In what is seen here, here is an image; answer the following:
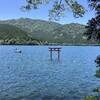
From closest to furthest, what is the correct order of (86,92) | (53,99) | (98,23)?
(98,23)
(53,99)
(86,92)

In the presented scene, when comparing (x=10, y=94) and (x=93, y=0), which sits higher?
(x=93, y=0)

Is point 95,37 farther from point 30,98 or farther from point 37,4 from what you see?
point 30,98

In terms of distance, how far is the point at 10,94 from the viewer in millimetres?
32906

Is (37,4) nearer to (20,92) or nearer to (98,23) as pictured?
(98,23)

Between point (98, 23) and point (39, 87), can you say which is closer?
point (98, 23)

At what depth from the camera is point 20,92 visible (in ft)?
113

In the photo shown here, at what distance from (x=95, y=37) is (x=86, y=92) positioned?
2504cm

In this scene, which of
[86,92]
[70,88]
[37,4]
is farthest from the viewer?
[70,88]

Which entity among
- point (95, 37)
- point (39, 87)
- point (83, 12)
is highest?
point (83, 12)

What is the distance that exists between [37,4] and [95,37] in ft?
10.3

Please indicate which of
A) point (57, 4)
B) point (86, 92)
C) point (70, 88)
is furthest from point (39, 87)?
point (57, 4)

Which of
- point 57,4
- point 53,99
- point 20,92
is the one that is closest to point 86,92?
point 53,99

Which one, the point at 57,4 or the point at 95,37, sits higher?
the point at 57,4

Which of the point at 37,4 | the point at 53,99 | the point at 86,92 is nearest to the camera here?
the point at 37,4
